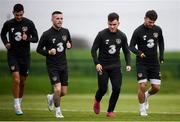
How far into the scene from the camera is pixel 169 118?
19.8 metres

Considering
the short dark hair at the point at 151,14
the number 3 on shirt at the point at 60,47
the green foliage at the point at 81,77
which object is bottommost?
the green foliage at the point at 81,77

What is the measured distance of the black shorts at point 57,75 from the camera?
19.8 m

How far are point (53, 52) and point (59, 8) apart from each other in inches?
770

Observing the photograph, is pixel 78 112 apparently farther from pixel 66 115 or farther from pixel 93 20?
pixel 93 20

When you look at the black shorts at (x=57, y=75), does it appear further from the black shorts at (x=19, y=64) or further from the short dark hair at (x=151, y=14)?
the short dark hair at (x=151, y=14)

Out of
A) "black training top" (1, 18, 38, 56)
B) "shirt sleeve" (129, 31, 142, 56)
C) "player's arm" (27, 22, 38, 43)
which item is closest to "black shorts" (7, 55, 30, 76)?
"black training top" (1, 18, 38, 56)

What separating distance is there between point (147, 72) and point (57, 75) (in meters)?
2.27

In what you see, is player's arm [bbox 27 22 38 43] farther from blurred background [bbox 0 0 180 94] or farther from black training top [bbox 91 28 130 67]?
blurred background [bbox 0 0 180 94]

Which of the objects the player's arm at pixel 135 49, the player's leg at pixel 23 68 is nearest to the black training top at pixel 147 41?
the player's arm at pixel 135 49

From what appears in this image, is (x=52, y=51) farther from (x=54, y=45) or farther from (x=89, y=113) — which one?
(x=89, y=113)

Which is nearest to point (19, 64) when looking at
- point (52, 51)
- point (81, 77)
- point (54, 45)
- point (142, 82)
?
point (54, 45)

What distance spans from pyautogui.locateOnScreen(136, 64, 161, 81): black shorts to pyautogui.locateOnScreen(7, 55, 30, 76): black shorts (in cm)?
269

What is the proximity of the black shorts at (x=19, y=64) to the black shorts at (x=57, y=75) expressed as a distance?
1304 mm

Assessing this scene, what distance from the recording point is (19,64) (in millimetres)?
21328
